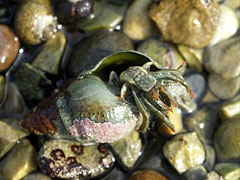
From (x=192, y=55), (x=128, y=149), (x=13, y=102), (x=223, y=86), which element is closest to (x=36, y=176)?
(x=13, y=102)

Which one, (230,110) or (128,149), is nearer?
(128,149)

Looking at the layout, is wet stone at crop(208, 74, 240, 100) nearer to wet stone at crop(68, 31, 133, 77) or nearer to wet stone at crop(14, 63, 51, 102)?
wet stone at crop(68, 31, 133, 77)

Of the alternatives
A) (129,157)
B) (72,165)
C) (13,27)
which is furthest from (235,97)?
(13,27)

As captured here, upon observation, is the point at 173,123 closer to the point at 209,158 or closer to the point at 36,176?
the point at 209,158

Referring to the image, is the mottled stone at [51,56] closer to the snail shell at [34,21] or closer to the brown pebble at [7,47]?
the snail shell at [34,21]

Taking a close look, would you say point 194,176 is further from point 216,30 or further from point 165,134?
point 216,30

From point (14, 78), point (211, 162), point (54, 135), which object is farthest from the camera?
point (14, 78)

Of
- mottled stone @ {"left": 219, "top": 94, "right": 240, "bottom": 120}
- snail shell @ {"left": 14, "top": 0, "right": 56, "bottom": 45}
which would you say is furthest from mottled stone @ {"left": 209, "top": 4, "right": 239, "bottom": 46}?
snail shell @ {"left": 14, "top": 0, "right": 56, "bottom": 45}
